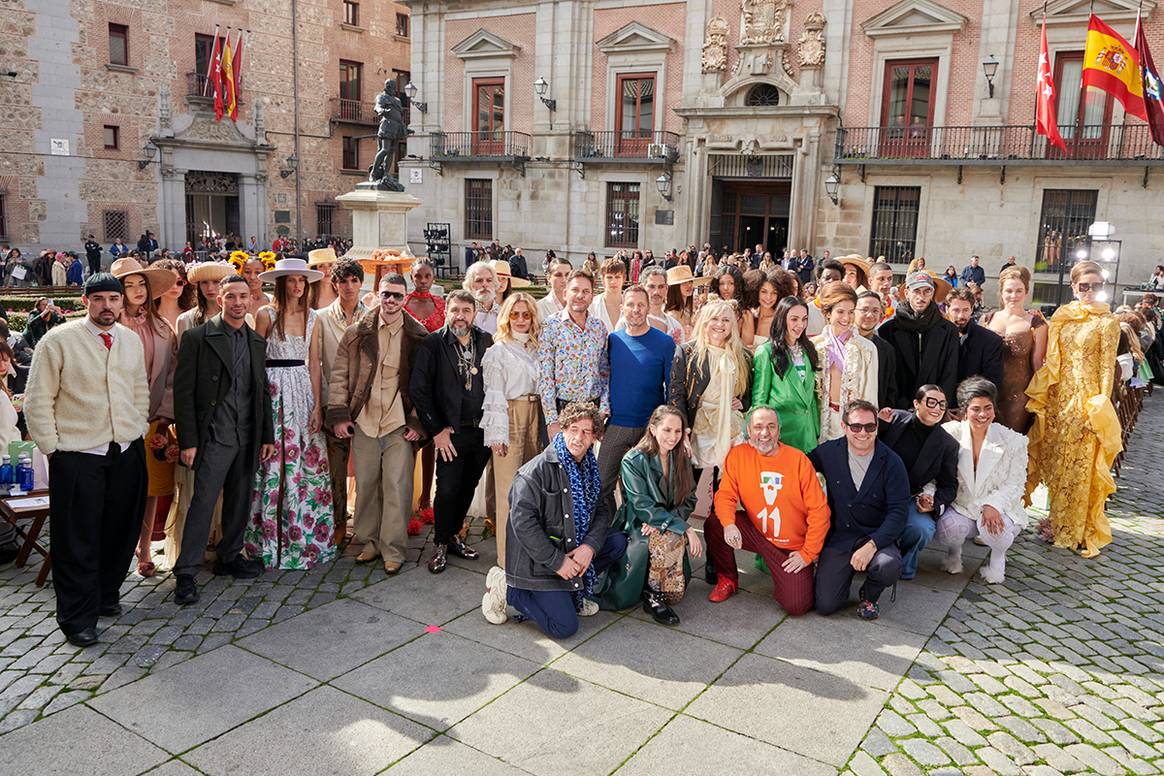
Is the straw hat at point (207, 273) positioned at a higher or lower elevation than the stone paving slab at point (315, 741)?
higher

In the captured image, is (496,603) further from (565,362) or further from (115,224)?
(115,224)

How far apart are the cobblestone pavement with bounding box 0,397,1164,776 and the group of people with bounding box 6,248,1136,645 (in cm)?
25

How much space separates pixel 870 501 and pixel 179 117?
31.5 m

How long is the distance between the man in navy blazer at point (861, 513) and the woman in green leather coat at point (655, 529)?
0.82 meters

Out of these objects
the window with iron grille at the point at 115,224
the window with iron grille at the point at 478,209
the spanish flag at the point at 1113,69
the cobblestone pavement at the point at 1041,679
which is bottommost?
the cobblestone pavement at the point at 1041,679

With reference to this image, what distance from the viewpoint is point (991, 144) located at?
70.4 feet

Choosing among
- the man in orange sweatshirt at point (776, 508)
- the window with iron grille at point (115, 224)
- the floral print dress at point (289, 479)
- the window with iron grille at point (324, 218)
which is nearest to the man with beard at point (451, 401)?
the floral print dress at point (289, 479)

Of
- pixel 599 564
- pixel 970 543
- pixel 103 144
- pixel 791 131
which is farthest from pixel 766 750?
pixel 103 144

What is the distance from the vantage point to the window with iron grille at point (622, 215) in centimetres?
2627

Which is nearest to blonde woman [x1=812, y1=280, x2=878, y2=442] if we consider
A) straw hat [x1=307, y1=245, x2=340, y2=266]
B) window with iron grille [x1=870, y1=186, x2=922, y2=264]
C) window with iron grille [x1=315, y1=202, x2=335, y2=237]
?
straw hat [x1=307, y1=245, x2=340, y2=266]

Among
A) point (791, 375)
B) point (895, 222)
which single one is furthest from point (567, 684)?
point (895, 222)

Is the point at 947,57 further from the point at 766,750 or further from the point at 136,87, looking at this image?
the point at 136,87

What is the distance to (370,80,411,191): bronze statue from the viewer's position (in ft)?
43.6

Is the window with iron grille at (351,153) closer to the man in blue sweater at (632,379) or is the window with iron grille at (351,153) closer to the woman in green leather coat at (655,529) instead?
the man in blue sweater at (632,379)
